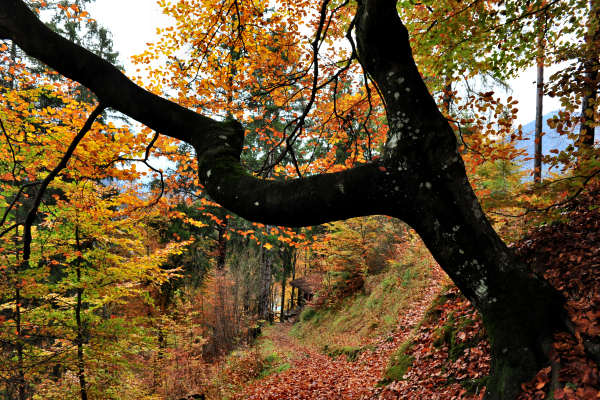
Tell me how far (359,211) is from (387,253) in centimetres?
1341

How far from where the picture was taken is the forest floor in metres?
1.93

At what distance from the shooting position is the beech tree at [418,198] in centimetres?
203

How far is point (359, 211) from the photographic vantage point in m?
2.14

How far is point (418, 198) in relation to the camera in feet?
6.72

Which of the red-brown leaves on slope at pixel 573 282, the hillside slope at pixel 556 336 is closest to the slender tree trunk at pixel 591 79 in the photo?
the hillside slope at pixel 556 336

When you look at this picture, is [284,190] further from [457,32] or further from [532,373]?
[457,32]

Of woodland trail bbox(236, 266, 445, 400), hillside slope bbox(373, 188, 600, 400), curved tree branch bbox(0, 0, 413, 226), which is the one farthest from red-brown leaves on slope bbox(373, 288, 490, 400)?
curved tree branch bbox(0, 0, 413, 226)

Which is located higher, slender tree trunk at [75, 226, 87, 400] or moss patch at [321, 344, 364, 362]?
slender tree trunk at [75, 226, 87, 400]

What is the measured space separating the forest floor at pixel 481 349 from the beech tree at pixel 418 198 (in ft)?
0.43

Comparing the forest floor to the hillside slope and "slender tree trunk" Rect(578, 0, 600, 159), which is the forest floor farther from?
"slender tree trunk" Rect(578, 0, 600, 159)

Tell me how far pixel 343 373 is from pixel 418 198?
6.98 m

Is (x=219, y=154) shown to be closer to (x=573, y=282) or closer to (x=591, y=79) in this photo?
(x=573, y=282)

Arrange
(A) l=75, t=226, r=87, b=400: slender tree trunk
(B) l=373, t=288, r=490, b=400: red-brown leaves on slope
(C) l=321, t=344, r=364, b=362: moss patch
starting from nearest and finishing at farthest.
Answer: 1. (B) l=373, t=288, r=490, b=400: red-brown leaves on slope
2. (A) l=75, t=226, r=87, b=400: slender tree trunk
3. (C) l=321, t=344, r=364, b=362: moss patch

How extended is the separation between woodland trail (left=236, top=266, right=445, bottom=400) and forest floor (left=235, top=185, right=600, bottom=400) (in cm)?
4
